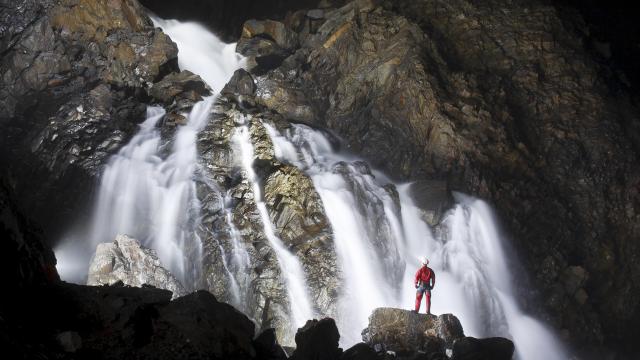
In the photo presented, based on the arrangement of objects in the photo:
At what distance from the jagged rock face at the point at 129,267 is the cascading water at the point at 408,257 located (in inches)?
215

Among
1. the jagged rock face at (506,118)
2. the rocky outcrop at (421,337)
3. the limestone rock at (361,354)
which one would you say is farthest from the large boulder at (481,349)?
the jagged rock face at (506,118)

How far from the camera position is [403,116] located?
2180 cm

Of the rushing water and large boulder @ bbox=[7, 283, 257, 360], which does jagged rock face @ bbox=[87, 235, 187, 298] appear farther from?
large boulder @ bbox=[7, 283, 257, 360]

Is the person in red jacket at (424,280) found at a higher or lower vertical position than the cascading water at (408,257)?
higher

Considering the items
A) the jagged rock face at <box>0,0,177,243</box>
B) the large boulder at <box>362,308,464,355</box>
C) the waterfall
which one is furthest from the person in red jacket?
the jagged rock face at <box>0,0,177,243</box>

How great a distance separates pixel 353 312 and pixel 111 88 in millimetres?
14495

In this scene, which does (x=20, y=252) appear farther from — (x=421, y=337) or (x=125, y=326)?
(x=421, y=337)

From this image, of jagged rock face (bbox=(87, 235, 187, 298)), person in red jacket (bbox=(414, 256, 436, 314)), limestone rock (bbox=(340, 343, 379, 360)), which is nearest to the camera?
limestone rock (bbox=(340, 343, 379, 360))

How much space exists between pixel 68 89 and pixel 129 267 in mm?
10664

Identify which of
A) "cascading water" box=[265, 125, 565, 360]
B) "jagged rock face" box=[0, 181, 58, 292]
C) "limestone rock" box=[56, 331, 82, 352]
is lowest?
"cascading water" box=[265, 125, 565, 360]

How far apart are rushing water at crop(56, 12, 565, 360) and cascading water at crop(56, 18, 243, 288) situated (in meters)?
0.04

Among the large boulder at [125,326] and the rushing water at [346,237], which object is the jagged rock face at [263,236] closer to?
the rushing water at [346,237]

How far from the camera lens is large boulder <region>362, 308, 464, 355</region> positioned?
12766 millimetres

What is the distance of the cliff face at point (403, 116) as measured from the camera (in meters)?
18.6
